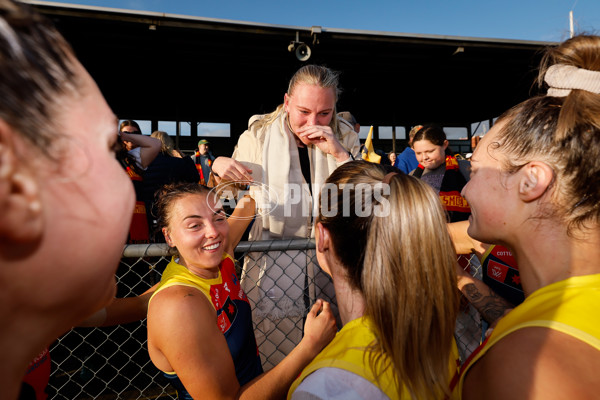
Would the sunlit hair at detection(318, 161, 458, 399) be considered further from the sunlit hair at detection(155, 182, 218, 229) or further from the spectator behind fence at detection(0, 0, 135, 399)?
the sunlit hair at detection(155, 182, 218, 229)

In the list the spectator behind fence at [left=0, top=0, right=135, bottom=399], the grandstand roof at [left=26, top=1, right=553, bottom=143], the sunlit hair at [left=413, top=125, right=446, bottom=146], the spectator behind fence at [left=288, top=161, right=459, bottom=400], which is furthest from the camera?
the grandstand roof at [left=26, top=1, right=553, bottom=143]

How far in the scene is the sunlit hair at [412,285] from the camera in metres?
0.95

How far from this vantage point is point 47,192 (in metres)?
0.36

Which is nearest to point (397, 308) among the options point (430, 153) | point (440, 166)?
point (430, 153)

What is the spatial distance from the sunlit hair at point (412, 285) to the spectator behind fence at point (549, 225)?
0.12m

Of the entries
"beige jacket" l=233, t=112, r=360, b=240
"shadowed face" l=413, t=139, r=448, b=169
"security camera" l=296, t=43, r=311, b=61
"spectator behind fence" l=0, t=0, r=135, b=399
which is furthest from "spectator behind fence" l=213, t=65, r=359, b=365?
"security camera" l=296, t=43, r=311, b=61

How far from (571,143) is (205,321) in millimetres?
1363

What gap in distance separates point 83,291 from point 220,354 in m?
0.98

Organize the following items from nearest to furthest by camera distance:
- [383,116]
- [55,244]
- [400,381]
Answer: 1. [55,244]
2. [400,381]
3. [383,116]

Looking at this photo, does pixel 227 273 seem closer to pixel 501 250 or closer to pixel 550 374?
pixel 550 374

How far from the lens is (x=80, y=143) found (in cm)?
39

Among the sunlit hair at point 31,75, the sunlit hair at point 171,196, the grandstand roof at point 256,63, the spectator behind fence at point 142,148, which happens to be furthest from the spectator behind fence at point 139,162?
the grandstand roof at point 256,63

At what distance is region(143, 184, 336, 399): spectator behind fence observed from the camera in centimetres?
120

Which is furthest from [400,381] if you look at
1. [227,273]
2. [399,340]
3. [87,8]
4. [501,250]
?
[87,8]
